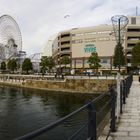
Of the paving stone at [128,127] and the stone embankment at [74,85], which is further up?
the paving stone at [128,127]

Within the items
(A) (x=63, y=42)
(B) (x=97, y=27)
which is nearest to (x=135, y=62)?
(B) (x=97, y=27)

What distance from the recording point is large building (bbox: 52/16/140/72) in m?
138

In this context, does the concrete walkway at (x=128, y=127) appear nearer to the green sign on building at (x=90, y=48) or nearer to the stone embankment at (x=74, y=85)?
the stone embankment at (x=74, y=85)

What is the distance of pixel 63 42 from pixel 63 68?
41.5ft

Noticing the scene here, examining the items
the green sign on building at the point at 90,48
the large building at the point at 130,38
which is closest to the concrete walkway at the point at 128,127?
the large building at the point at 130,38

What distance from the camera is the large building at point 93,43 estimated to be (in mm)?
137625

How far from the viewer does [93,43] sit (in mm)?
145250

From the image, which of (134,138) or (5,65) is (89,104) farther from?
(5,65)

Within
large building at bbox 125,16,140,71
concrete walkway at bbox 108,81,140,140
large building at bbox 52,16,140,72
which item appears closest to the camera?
concrete walkway at bbox 108,81,140,140

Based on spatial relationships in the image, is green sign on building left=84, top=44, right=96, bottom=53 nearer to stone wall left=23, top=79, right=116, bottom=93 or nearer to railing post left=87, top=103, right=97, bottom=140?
stone wall left=23, top=79, right=116, bottom=93

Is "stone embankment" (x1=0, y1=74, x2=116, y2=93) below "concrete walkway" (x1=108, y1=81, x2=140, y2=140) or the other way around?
below

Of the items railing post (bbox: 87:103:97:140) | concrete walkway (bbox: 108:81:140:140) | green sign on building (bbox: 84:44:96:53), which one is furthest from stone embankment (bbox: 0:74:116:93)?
green sign on building (bbox: 84:44:96:53)

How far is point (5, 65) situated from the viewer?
172m

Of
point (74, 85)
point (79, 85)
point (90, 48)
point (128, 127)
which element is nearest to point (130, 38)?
point (90, 48)
